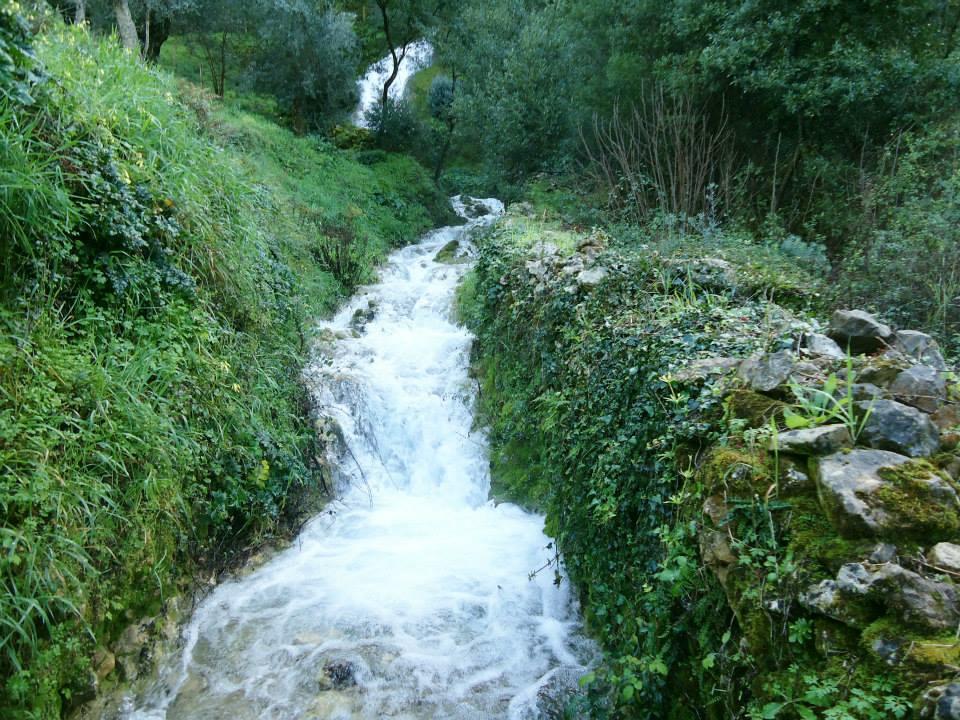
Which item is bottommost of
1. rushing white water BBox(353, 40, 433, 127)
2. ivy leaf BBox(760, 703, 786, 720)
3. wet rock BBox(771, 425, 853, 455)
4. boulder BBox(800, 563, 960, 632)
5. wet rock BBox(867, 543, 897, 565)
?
ivy leaf BBox(760, 703, 786, 720)

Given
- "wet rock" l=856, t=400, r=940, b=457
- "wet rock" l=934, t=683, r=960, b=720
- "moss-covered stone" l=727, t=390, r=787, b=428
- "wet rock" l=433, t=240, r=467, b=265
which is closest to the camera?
"wet rock" l=934, t=683, r=960, b=720

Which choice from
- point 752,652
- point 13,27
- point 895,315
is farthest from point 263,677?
point 895,315

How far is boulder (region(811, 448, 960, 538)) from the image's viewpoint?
2053 mm

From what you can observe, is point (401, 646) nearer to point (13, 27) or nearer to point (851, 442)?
point (851, 442)

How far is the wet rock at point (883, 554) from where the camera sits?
2006mm

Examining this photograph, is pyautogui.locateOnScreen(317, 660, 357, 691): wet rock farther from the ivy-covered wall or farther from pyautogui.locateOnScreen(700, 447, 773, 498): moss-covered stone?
pyautogui.locateOnScreen(700, 447, 773, 498): moss-covered stone

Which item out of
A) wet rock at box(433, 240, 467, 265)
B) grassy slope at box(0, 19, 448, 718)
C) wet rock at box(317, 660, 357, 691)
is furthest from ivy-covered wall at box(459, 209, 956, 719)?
wet rock at box(433, 240, 467, 265)

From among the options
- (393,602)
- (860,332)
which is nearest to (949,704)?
(860,332)

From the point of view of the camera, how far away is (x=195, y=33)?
1609 cm

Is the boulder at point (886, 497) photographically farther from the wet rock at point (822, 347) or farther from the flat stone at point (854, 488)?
the wet rock at point (822, 347)

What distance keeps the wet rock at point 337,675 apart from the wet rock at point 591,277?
3471 mm

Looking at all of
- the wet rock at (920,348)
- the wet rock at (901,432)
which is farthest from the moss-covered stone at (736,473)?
the wet rock at (920,348)

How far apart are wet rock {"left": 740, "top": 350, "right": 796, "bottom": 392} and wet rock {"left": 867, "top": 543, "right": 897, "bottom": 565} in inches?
36.7

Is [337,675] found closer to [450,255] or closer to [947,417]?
[947,417]
